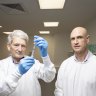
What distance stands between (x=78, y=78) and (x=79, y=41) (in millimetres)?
424

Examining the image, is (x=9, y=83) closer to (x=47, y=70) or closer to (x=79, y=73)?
(x=47, y=70)

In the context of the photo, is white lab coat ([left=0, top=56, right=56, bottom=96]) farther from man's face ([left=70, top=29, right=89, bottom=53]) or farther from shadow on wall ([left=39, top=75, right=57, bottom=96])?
shadow on wall ([left=39, top=75, right=57, bottom=96])

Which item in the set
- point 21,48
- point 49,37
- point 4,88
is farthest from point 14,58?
point 49,37

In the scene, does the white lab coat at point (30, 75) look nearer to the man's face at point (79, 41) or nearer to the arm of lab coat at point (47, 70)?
the arm of lab coat at point (47, 70)

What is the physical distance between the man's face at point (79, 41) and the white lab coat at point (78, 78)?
13 cm

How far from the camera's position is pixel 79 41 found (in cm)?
244

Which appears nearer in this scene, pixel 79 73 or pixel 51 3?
pixel 79 73

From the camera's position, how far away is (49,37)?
1135 centimetres

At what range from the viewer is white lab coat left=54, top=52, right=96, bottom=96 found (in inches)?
90.4

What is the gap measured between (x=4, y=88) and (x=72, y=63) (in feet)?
3.36

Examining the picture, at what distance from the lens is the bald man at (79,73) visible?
2.30 meters

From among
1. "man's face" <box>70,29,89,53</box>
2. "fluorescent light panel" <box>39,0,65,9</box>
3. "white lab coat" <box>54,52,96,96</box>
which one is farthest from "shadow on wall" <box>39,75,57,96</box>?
"man's face" <box>70,29,89,53</box>

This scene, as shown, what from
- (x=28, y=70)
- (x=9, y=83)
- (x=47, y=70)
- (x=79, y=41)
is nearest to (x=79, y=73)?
(x=79, y=41)

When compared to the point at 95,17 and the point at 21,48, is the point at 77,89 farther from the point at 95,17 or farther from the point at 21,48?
the point at 95,17
